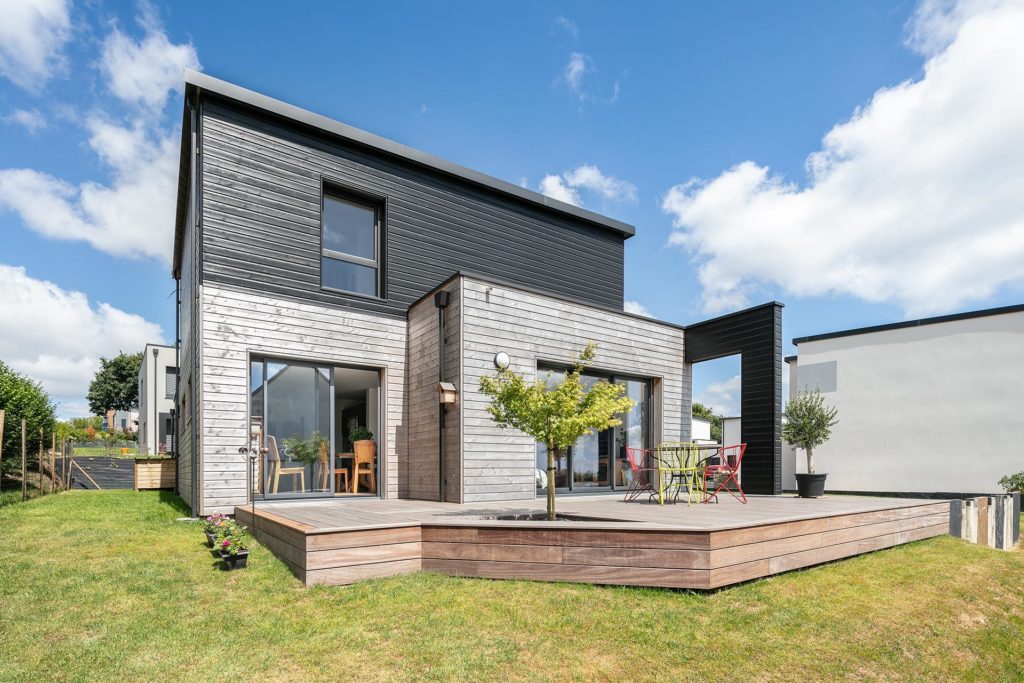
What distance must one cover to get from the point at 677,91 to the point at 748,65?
4.20ft

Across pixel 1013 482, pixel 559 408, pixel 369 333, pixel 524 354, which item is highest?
pixel 369 333

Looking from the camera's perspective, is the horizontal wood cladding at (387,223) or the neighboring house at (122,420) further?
the neighboring house at (122,420)

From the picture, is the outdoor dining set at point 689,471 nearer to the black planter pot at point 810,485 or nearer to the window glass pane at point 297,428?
the black planter pot at point 810,485

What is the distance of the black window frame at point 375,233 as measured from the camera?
866 centimetres

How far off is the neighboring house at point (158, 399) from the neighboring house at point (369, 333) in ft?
55.9

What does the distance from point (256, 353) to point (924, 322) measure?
16.1 m

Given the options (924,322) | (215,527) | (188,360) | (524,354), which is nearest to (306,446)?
(215,527)

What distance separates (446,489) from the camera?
7641 millimetres

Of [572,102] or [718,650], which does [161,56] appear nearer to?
[572,102]

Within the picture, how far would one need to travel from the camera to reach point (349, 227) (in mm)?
9125

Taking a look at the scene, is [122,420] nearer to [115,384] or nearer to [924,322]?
[115,384]

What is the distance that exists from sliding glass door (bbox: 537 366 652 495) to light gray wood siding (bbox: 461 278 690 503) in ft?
0.73

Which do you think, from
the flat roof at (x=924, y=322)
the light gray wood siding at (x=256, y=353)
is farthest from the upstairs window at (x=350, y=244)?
the flat roof at (x=924, y=322)

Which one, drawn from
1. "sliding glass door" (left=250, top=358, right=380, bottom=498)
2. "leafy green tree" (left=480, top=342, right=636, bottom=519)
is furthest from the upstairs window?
"leafy green tree" (left=480, top=342, right=636, bottom=519)
